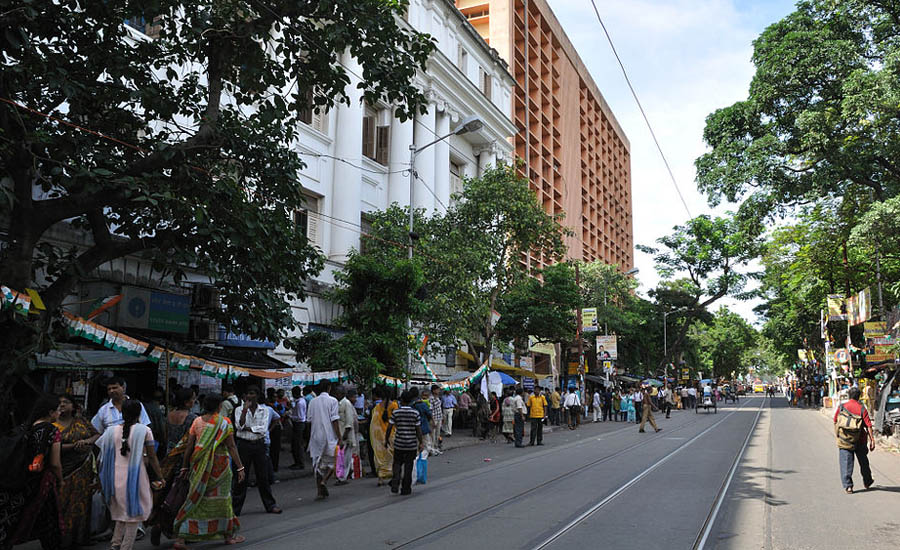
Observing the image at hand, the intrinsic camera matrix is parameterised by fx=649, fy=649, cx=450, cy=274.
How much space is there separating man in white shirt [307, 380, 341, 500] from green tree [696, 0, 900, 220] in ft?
46.5

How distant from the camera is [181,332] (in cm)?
1535

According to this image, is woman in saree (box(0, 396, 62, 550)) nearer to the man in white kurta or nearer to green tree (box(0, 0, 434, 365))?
green tree (box(0, 0, 434, 365))

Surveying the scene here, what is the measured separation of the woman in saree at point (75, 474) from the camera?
6613 mm

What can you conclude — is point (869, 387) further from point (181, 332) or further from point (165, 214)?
point (165, 214)

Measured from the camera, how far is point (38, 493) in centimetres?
631

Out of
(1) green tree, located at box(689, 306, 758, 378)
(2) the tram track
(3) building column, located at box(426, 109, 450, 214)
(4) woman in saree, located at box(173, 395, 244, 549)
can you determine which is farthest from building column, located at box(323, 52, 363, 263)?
(1) green tree, located at box(689, 306, 758, 378)

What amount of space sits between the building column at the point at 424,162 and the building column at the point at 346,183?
3.98m

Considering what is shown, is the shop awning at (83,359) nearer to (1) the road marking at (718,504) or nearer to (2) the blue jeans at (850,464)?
(1) the road marking at (718,504)

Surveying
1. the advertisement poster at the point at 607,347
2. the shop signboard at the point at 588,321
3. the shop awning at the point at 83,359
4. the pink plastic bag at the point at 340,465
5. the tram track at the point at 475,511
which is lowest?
the tram track at the point at 475,511

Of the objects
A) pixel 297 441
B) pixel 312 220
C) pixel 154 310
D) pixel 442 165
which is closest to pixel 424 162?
pixel 442 165

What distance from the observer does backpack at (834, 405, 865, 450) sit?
9609mm

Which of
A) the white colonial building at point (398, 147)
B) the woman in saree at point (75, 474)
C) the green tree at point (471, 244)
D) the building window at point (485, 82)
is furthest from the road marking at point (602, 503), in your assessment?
the building window at point (485, 82)

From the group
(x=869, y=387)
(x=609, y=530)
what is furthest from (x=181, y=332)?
(x=869, y=387)

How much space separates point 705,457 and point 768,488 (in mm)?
4438
